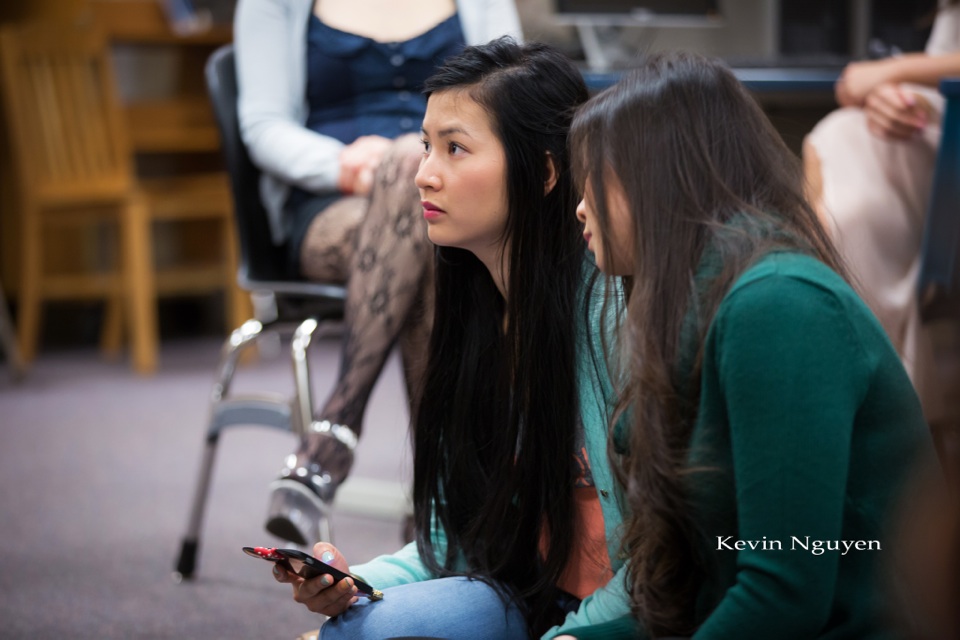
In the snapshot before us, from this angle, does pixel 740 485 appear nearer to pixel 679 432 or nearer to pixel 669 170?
pixel 679 432

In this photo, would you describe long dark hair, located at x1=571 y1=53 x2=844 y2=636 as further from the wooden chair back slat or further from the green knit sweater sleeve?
the wooden chair back slat

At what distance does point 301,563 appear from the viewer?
897 millimetres

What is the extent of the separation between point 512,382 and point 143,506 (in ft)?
4.34

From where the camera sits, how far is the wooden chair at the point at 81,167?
11.9 feet

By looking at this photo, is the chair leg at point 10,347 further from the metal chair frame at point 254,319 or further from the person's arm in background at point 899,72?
the person's arm in background at point 899,72

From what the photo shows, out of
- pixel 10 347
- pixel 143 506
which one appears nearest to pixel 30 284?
pixel 10 347

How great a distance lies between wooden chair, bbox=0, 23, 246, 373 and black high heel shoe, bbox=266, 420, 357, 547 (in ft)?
7.89

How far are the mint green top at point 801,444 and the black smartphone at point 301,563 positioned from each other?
30 centimetres

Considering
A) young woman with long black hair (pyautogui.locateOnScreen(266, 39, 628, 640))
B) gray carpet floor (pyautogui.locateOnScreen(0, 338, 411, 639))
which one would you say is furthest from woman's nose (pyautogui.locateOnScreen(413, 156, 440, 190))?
gray carpet floor (pyautogui.locateOnScreen(0, 338, 411, 639))

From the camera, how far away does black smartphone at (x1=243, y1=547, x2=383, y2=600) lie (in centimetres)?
86

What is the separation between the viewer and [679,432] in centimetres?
75

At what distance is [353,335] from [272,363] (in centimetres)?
249

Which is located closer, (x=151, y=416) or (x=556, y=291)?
(x=556, y=291)

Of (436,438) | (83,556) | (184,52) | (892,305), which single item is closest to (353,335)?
(436,438)
